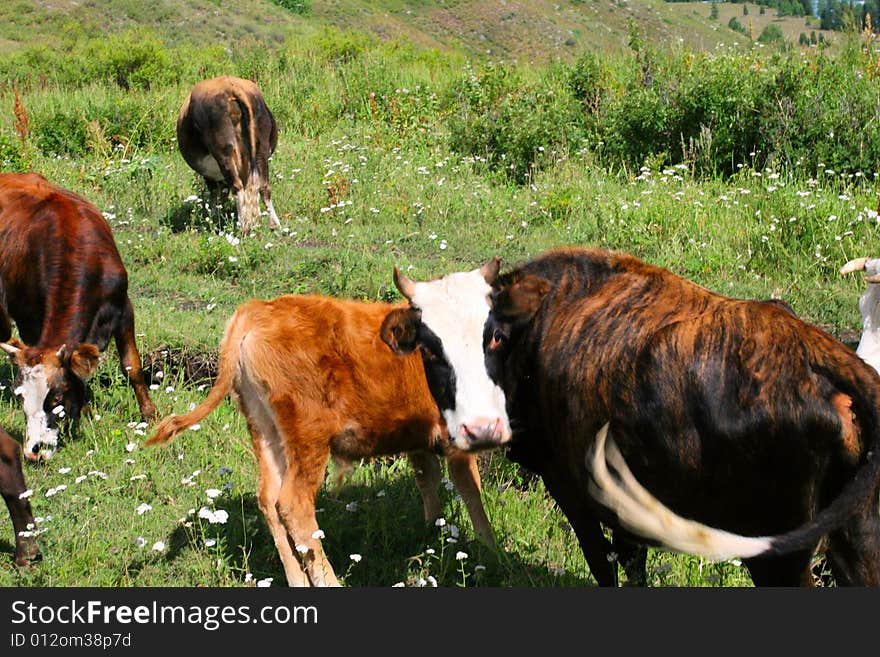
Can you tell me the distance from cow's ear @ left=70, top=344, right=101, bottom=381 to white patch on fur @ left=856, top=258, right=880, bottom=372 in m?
4.74

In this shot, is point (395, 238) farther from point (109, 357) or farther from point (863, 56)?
point (863, 56)

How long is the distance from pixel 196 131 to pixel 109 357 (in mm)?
4814

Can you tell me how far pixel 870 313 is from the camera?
210 inches

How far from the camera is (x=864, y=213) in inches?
371

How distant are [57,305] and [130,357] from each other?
2.13 ft

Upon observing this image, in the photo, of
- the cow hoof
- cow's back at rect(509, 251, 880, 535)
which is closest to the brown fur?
cow's back at rect(509, 251, 880, 535)

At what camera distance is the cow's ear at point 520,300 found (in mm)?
4562

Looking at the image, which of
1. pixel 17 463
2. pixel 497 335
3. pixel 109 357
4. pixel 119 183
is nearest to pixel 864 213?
pixel 497 335

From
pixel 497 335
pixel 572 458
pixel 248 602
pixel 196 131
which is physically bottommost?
pixel 196 131

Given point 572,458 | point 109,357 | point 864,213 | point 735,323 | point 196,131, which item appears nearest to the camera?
point 735,323

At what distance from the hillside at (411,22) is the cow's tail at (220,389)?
878 inches

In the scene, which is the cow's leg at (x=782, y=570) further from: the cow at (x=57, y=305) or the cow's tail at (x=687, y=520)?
the cow at (x=57, y=305)

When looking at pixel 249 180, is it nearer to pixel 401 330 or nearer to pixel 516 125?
pixel 516 125

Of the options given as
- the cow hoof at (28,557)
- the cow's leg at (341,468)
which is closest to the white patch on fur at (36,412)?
the cow hoof at (28,557)
